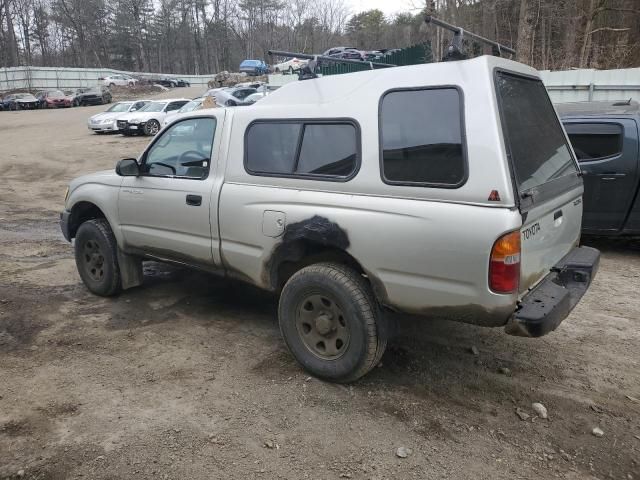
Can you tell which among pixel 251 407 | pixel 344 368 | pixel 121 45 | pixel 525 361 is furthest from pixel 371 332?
pixel 121 45

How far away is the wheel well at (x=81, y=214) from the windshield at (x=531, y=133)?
12.9ft

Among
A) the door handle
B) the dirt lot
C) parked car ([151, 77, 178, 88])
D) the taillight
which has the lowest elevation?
the dirt lot

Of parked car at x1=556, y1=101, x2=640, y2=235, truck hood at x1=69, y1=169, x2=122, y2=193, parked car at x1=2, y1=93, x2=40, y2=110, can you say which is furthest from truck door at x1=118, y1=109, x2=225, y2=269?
parked car at x1=2, y1=93, x2=40, y2=110

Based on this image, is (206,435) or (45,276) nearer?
(206,435)

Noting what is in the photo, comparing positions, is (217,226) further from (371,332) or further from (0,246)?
(0,246)

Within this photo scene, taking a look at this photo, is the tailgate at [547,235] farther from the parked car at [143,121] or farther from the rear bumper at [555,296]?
the parked car at [143,121]

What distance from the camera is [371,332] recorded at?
10.7ft

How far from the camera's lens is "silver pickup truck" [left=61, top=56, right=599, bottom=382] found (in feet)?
9.44

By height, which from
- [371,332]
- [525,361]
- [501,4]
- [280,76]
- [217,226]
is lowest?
[525,361]

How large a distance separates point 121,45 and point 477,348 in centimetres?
8436

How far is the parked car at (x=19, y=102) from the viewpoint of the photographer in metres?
41.2

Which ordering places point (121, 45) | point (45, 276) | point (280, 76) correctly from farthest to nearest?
1. point (121, 45)
2. point (280, 76)
3. point (45, 276)

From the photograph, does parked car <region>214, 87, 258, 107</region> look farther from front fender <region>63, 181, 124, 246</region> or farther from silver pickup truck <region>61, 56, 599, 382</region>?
silver pickup truck <region>61, 56, 599, 382</region>

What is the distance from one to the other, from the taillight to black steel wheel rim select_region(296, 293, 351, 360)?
99cm
